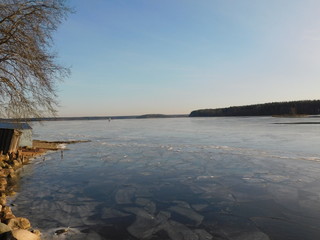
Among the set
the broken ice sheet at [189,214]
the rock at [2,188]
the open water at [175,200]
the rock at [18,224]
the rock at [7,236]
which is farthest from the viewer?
the rock at [2,188]

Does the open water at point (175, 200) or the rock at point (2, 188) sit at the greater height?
the rock at point (2, 188)

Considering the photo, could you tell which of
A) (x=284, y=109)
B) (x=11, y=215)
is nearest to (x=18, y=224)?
(x=11, y=215)

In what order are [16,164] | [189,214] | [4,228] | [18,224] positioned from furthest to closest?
1. [16,164]
2. [189,214]
3. [18,224]
4. [4,228]

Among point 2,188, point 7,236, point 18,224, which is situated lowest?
point 2,188

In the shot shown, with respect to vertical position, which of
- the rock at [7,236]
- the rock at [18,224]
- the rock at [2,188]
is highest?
the rock at [7,236]

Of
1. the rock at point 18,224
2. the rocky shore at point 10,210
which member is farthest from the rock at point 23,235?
the rock at point 18,224

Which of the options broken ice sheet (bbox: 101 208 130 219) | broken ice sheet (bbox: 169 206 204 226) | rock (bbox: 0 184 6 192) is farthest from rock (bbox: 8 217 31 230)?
rock (bbox: 0 184 6 192)

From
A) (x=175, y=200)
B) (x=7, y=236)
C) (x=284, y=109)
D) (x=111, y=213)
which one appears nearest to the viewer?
(x=7, y=236)

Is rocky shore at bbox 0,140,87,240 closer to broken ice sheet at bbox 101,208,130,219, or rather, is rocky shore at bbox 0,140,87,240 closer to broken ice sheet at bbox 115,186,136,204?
broken ice sheet at bbox 101,208,130,219

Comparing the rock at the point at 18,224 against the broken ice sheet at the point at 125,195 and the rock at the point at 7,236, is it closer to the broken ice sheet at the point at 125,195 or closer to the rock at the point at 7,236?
the rock at the point at 7,236

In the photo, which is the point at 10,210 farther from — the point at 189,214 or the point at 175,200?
the point at 189,214

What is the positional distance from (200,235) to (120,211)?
253 cm

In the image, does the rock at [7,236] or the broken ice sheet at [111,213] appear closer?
the rock at [7,236]

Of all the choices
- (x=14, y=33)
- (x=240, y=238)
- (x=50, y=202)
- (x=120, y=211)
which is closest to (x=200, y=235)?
(x=240, y=238)
